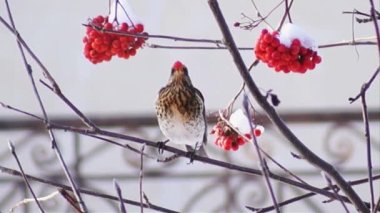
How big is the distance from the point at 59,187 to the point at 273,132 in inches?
97.8

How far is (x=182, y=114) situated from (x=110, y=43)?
643 millimetres

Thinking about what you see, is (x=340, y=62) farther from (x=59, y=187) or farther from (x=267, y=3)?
(x=59, y=187)

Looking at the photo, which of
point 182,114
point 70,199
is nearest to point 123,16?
point 70,199

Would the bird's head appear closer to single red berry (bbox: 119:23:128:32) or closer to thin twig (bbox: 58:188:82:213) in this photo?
single red berry (bbox: 119:23:128:32)

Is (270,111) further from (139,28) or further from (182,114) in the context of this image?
(182,114)

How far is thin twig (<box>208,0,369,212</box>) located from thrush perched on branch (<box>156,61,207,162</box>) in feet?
Result: 2.89

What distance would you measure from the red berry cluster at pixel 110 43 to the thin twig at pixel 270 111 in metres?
0.35

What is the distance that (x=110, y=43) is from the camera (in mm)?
1342

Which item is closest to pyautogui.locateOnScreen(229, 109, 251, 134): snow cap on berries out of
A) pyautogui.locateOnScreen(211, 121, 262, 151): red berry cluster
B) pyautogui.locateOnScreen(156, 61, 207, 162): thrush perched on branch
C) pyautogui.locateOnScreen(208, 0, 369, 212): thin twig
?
pyautogui.locateOnScreen(211, 121, 262, 151): red berry cluster

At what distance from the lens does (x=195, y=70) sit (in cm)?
402

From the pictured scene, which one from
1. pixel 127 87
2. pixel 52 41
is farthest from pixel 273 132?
pixel 52 41

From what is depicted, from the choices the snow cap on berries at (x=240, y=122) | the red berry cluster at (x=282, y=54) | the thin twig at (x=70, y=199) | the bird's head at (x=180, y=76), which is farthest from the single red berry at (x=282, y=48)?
the bird's head at (x=180, y=76)

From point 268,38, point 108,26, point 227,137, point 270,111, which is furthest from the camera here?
point 227,137

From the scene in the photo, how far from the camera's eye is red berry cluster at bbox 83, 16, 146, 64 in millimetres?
1329
